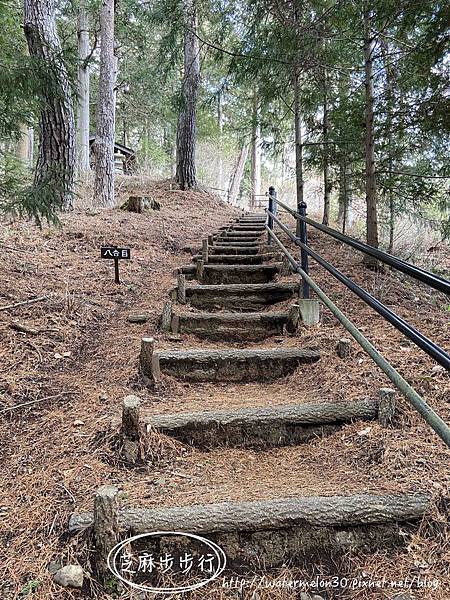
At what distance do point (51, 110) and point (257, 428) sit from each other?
19.8 feet

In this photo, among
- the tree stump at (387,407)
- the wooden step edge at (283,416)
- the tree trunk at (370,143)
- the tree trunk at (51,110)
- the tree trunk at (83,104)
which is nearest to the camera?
the tree stump at (387,407)

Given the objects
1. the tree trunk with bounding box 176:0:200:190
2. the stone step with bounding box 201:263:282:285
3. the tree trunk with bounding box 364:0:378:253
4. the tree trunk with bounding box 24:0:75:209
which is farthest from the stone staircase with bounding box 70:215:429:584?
the tree trunk with bounding box 176:0:200:190

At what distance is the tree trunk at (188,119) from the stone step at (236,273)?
287 inches

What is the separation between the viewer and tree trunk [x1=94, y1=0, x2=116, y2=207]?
404 inches

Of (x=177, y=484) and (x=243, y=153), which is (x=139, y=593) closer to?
(x=177, y=484)

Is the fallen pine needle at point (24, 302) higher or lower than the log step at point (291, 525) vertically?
higher

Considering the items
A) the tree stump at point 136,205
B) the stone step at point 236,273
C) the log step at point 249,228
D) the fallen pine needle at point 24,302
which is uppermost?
the tree stump at point 136,205

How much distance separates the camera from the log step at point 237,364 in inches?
127

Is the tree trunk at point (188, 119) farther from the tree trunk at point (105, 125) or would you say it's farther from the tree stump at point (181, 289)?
the tree stump at point (181, 289)

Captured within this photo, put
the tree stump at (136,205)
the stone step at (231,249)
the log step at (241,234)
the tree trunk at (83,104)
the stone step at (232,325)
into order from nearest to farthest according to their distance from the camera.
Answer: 1. the stone step at (232,325)
2. the stone step at (231,249)
3. the log step at (241,234)
4. the tree stump at (136,205)
5. the tree trunk at (83,104)

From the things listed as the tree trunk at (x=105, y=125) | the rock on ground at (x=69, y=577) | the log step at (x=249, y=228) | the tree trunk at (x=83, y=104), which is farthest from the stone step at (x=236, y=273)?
the tree trunk at (x=83, y=104)

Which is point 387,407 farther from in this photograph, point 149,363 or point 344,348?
point 149,363

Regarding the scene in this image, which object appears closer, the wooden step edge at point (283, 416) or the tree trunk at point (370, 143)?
the wooden step edge at point (283, 416)

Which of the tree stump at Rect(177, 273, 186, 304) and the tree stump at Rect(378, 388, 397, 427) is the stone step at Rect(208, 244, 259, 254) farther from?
the tree stump at Rect(378, 388, 397, 427)
